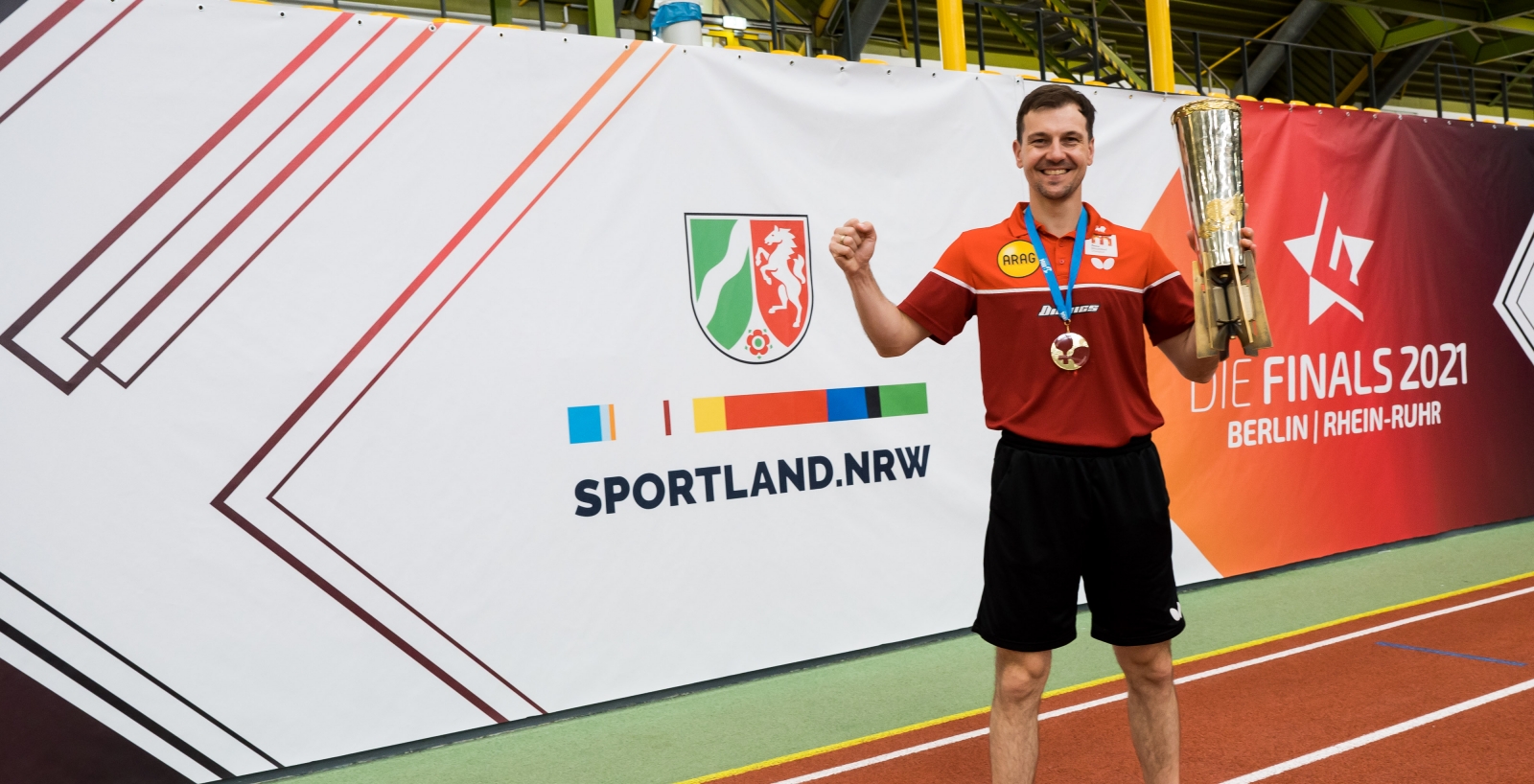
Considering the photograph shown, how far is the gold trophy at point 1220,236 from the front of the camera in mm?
2023

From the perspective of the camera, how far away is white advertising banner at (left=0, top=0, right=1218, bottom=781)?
120 inches

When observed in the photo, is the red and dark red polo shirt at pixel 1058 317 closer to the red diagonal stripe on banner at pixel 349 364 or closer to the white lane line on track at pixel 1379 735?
the white lane line on track at pixel 1379 735

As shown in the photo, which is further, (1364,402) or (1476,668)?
(1364,402)

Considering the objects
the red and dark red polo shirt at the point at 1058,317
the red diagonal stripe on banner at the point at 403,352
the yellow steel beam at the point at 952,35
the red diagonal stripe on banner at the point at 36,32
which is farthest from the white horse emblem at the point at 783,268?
the red diagonal stripe on banner at the point at 36,32

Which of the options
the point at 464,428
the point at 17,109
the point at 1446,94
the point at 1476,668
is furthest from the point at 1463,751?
the point at 1446,94

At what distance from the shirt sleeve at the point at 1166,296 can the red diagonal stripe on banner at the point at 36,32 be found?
288 centimetres

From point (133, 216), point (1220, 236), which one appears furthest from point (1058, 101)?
point (133, 216)

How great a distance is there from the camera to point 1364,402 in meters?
5.58

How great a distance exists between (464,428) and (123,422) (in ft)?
3.07

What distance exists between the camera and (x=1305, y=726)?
10.5 ft

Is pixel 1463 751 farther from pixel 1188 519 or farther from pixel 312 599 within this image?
pixel 312 599

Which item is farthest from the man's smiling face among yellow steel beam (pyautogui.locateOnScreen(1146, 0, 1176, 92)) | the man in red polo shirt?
yellow steel beam (pyautogui.locateOnScreen(1146, 0, 1176, 92))

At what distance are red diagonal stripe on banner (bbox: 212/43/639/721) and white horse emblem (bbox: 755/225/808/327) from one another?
0.81 meters

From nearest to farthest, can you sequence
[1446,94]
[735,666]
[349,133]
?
[349,133], [735,666], [1446,94]
